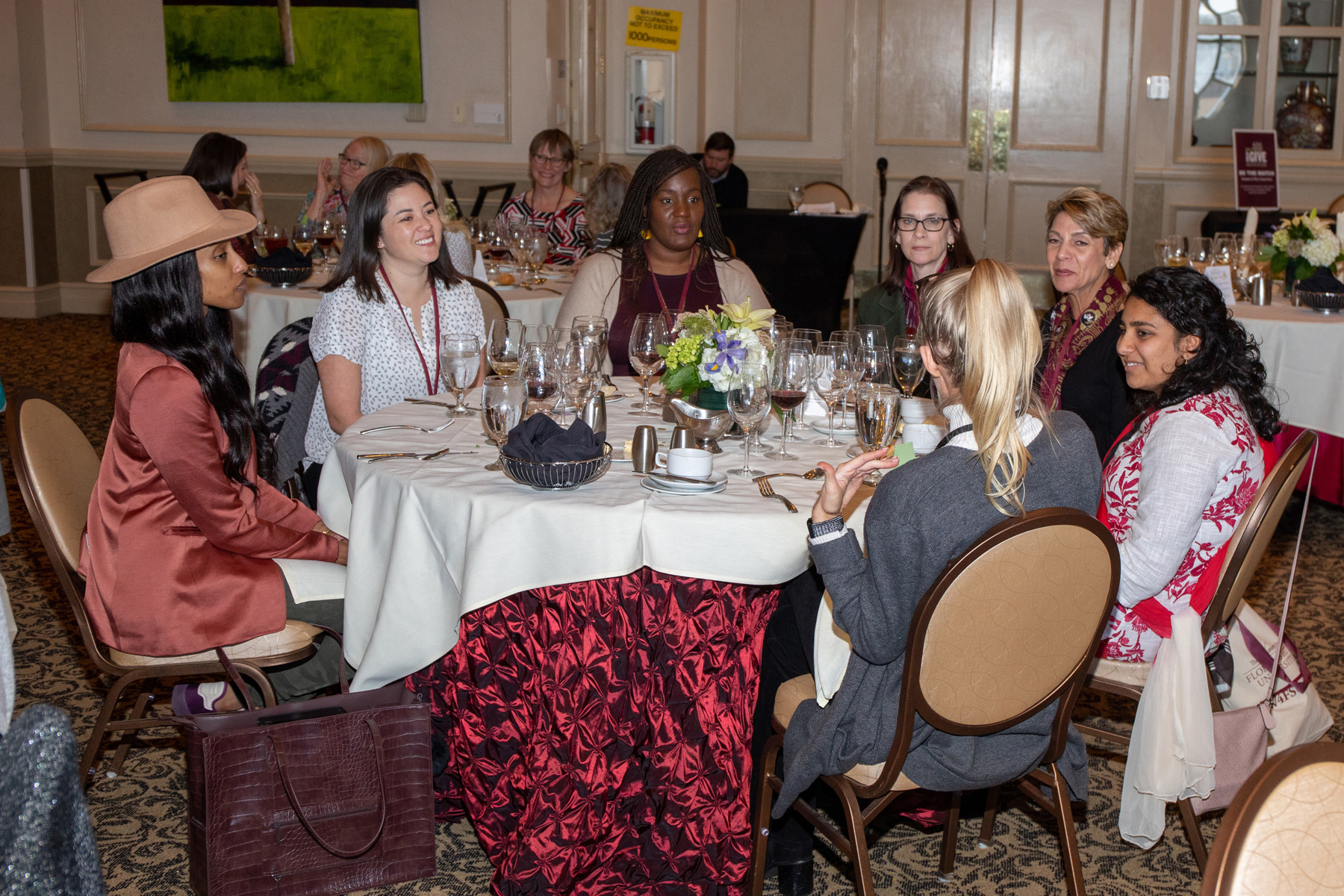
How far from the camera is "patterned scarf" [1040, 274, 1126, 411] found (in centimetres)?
336

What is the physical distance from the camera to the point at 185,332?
253 centimetres

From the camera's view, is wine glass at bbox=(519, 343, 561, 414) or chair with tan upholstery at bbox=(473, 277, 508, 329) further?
chair with tan upholstery at bbox=(473, 277, 508, 329)

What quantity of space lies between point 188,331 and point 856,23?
804cm

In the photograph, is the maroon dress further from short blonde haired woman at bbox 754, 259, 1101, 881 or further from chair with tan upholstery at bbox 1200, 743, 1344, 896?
chair with tan upholstery at bbox 1200, 743, 1344, 896

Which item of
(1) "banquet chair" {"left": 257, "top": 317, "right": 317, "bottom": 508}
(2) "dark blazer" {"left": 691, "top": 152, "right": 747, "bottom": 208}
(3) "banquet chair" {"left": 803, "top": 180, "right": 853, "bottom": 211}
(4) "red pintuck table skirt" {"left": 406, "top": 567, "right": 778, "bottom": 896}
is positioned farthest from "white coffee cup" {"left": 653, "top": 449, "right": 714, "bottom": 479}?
(2) "dark blazer" {"left": 691, "top": 152, "right": 747, "bottom": 208}

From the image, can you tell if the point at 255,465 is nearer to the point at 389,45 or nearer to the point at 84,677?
the point at 84,677

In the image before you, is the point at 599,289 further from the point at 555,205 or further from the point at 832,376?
the point at 555,205

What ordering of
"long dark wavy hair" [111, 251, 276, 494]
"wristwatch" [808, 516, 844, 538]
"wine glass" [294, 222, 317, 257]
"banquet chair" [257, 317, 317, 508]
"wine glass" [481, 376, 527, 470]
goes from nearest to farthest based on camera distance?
"wristwatch" [808, 516, 844, 538] < "wine glass" [481, 376, 527, 470] < "long dark wavy hair" [111, 251, 276, 494] < "banquet chair" [257, 317, 317, 508] < "wine glass" [294, 222, 317, 257]

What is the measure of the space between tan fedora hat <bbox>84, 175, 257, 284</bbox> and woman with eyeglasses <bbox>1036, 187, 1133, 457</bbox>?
2.17 meters

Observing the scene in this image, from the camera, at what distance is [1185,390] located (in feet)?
8.00

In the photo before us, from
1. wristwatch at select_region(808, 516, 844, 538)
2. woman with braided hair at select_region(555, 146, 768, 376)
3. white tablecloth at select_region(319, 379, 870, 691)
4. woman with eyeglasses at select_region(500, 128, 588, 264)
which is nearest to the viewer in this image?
wristwatch at select_region(808, 516, 844, 538)

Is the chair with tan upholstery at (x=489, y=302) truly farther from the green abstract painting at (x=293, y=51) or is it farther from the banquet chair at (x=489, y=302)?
the green abstract painting at (x=293, y=51)

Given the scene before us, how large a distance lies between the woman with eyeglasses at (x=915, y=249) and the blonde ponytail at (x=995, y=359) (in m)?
1.68

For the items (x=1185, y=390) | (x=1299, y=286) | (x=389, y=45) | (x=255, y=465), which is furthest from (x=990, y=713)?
(x=389, y=45)
